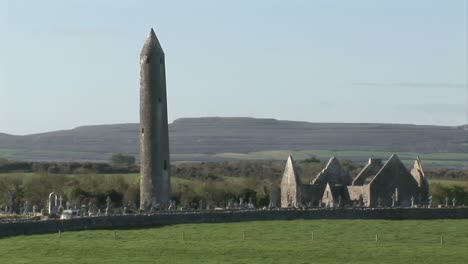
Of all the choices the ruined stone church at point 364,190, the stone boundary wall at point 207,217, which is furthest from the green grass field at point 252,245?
the ruined stone church at point 364,190

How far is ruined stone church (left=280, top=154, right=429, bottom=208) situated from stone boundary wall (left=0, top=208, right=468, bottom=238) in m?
5.95

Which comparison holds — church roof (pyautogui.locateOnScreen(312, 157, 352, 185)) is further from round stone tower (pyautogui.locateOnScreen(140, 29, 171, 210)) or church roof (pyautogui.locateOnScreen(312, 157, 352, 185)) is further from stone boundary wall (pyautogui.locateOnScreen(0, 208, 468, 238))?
stone boundary wall (pyautogui.locateOnScreen(0, 208, 468, 238))

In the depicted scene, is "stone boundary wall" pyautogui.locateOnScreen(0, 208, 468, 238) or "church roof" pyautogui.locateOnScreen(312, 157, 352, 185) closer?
"stone boundary wall" pyautogui.locateOnScreen(0, 208, 468, 238)

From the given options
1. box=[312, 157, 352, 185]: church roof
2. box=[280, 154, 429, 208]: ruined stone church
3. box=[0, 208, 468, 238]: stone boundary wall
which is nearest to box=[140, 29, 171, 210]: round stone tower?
box=[280, 154, 429, 208]: ruined stone church

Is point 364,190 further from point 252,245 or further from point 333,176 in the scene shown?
point 252,245

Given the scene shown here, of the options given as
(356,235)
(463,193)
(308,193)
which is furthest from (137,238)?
(463,193)

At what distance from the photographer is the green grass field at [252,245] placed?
5216 cm

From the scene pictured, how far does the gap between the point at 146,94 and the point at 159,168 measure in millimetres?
4295

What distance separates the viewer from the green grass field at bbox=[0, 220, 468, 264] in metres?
52.2

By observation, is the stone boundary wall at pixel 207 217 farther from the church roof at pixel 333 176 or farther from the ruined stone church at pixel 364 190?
the church roof at pixel 333 176

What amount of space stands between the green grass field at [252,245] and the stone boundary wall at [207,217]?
109 cm

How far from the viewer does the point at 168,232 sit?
64500mm

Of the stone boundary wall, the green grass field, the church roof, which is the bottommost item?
the green grass field

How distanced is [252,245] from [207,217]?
1462 centimetres
